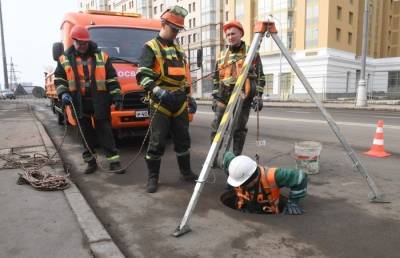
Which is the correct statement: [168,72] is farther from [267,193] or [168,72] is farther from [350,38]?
[350,38]

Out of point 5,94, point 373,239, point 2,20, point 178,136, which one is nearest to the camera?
point 373,239

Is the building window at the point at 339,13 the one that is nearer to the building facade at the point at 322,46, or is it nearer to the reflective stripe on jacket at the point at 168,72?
the building facade at the point at 322,46

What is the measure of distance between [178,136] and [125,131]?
2537 mm

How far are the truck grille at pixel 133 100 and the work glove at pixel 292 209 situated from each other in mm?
3925

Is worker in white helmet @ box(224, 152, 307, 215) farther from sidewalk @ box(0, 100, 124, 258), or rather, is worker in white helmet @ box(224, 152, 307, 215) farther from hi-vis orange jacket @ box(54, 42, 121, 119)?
hi-vis orange jacket @ box(54, 42, 121, 119)

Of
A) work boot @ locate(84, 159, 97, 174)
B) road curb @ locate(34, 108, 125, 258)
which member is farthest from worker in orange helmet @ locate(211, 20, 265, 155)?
road curb @ locate(34, 108, 125, 258)

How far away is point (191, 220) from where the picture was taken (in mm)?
3977

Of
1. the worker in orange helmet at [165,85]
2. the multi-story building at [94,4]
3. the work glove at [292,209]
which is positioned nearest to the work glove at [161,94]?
the worker in orange helmet at [165,85]

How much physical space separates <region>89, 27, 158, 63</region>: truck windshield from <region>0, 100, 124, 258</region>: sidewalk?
10.8ft

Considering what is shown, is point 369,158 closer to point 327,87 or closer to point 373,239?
point 373,239

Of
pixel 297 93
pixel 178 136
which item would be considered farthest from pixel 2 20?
pixel 178 136

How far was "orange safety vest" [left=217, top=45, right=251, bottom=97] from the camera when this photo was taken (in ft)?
17.5

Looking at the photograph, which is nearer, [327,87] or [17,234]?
[17,234]

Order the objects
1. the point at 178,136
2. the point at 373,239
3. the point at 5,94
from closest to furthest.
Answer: the point at 373,239 < the point at 178,136 < the point at 5,94
